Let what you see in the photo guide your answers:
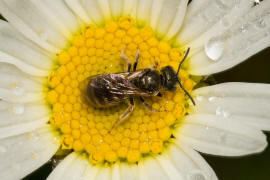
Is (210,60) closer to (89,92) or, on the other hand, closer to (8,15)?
(89,92)

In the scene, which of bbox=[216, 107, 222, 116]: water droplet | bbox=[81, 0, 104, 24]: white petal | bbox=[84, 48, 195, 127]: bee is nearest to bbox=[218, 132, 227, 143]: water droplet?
bbox=[216, 107, 222, 116]: water droplet

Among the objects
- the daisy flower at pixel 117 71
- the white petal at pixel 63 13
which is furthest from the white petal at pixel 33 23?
the white petal at pixel 63 13

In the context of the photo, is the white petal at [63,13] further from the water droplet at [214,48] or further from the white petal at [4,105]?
the water droplet at [214,48]

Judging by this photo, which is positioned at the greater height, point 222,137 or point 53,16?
point 53,16

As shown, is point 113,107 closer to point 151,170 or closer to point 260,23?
point 151,170

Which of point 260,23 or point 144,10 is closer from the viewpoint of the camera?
point 260,23

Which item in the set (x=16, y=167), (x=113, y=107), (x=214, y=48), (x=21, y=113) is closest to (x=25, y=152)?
(x=16, y=167)
